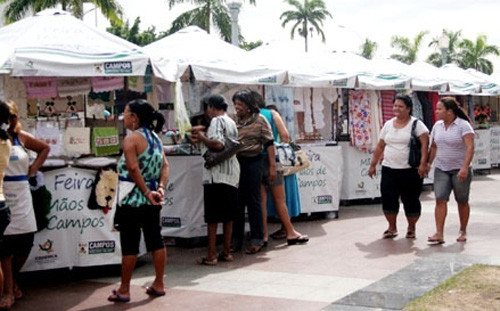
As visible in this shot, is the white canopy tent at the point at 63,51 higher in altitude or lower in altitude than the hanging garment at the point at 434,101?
higher

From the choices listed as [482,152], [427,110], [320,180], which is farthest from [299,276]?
[482,152]

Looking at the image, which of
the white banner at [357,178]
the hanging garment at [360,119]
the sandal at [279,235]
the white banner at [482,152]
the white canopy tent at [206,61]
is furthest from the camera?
the white banner at [482,152]

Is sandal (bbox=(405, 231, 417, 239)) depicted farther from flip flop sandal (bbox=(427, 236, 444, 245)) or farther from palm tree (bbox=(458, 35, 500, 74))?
palm tree (bbox=(458, 35, 500, 74))

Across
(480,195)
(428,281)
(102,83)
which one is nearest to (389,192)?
(428,281)

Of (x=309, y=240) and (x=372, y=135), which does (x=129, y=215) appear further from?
(x=372, y=135)

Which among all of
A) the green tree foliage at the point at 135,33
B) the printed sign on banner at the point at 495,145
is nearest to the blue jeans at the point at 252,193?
the printed sign on banner at the point at 495,145

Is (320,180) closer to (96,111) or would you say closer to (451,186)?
(451,186)

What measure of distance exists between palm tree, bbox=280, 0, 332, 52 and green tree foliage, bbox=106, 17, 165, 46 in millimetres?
16442

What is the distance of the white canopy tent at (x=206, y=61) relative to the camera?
9.04 meters

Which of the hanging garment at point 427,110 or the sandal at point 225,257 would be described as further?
the hanging garment at point 427,110

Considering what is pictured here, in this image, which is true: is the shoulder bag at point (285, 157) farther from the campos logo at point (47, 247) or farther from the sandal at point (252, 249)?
the campos logo at point (47, 247)

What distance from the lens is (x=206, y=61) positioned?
9367mm

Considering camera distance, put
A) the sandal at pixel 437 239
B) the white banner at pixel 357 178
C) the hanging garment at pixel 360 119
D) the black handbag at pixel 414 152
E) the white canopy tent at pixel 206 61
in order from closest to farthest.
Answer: the sandal at pixel 437 239, the black handbag at pixel 414 152, the white canopy tent at pixel 206 61, the white banner at pixel 357 178, the hanging garment at pixel 360 119

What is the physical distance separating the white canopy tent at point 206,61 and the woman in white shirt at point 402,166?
6.08 feet
